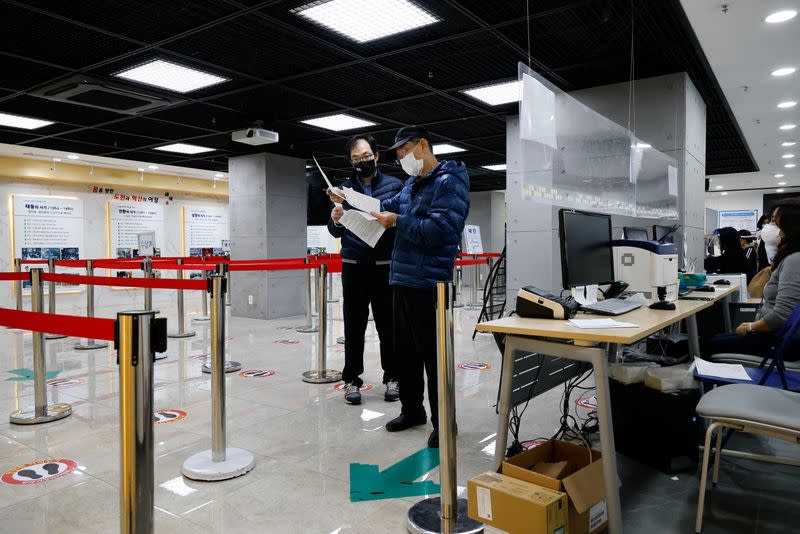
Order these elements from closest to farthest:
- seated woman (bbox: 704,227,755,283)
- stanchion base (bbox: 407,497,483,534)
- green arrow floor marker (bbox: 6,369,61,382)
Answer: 1. stanchion base (bbox: 407,497,483,534)
2. green arrow floor marker (bbox: 6,369,61,382)
3. seated woman (bbox: 704,227,755,283)

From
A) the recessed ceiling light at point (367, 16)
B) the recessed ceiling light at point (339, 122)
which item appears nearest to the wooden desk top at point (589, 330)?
the recessed ceiling light at point (367, 16)

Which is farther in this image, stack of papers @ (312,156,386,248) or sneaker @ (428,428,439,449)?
sneaker @ (428,428,439,449)

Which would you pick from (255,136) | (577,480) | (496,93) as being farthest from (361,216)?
(255,136)

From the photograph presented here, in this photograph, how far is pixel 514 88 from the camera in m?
5.27

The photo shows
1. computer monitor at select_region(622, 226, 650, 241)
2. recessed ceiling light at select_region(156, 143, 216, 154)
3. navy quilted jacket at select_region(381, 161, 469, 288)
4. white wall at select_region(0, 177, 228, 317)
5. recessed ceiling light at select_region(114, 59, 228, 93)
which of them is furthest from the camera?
white wall at select_region(0, 177, 228, 317)

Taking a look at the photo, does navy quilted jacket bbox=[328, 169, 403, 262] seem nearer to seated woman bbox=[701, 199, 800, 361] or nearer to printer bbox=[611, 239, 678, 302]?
printer bbox=[611, 239, 678, 302]

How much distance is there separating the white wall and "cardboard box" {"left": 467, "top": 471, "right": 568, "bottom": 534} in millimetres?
8212

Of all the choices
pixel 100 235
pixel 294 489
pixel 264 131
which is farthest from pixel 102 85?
pixel 100 235

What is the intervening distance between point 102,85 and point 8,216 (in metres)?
6.37

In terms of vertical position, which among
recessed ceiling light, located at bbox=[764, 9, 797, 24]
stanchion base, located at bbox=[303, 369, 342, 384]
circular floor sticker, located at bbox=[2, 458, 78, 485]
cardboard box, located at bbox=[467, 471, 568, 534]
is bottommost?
circular floor sticker, located at bbox=[2, 458, 78, 485]

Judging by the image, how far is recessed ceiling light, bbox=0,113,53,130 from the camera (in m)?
6.10

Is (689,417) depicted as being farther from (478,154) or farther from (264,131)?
(478,154)

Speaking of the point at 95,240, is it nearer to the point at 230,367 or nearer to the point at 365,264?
the point at 230,367

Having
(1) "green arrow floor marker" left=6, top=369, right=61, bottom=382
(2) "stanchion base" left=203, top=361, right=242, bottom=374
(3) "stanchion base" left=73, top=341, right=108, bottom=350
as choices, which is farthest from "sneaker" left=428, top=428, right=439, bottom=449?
(3) "stanchion base" left=73, top=341, right=108, bottom=350
